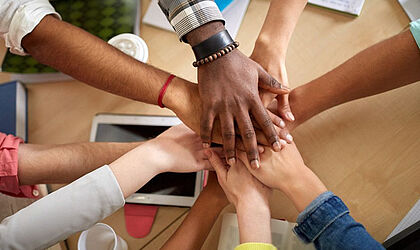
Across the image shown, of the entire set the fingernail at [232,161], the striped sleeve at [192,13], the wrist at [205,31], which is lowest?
the fingernail at [232,161]

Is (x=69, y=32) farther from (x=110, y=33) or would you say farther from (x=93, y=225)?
(x=93, y=225)

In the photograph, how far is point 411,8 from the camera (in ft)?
2.90

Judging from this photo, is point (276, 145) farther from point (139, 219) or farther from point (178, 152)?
point (139, 219)

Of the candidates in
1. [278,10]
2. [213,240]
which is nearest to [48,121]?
[213,240]

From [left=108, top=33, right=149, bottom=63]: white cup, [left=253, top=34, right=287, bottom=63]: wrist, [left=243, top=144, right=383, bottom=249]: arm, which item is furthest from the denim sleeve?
[left=108, top=33, right=149, bottom=63]: white cup

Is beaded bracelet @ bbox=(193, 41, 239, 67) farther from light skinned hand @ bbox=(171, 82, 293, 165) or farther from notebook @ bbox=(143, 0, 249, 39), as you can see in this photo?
notebook @ bbox=(143, 0, 249, 39)

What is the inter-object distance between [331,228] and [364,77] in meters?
0.37

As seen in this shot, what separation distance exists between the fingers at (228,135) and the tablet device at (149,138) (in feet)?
0.45

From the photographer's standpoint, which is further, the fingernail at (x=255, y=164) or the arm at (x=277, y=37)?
the arm at (x=277, y=37)

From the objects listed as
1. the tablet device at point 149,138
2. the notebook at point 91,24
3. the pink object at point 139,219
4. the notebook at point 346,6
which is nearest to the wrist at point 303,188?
the tablet device at point 149,138

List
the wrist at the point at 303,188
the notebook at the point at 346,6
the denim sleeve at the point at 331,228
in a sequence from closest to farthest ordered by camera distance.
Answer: the denim sleeve at the point at 331,228, the wrist at the point at 303,188, the notebook at the point at 346,6

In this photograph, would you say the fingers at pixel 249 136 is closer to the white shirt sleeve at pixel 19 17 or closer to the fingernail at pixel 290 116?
the fingernail at pixel 290 116

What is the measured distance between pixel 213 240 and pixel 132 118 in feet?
1.25

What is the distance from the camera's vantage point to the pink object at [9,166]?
792mm
